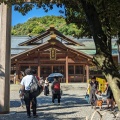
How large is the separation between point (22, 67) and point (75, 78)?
6.11 meters

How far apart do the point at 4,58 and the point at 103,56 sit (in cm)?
577

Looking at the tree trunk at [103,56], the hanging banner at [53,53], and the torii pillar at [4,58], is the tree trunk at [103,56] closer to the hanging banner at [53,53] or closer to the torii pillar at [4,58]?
the torii pillar at [4,58]

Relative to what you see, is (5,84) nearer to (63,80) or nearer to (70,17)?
(70,17)

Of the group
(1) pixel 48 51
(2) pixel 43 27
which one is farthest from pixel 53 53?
(2) pixel 43 27

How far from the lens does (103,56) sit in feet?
11.7

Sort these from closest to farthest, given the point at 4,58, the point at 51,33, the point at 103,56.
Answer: the point at 103,56 → the point at 4,58 → the point at 51,33

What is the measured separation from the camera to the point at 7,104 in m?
8.84

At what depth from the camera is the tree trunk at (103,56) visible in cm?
346

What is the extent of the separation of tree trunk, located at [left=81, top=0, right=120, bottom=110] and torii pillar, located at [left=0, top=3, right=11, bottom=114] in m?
5.56

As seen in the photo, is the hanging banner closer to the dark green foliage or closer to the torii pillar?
the dark green foliage

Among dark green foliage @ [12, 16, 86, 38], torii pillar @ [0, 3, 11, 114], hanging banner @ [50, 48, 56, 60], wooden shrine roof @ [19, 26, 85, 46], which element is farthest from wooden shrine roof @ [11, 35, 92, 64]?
torii pillar @ [0, 3, 11, 114]

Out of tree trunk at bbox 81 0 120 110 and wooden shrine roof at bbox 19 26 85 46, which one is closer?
tree trunk at bbox 81 0 120 110

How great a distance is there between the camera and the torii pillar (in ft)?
28.7

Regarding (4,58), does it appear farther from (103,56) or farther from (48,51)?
(48,51)
